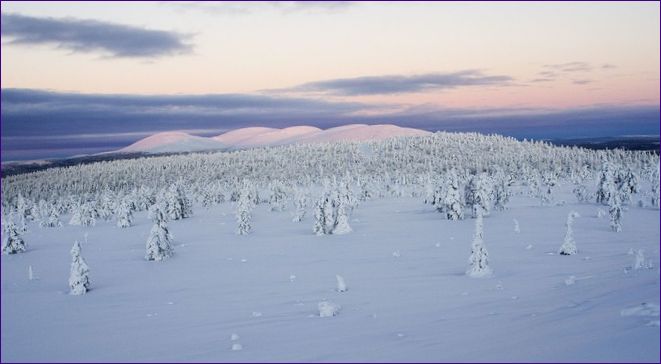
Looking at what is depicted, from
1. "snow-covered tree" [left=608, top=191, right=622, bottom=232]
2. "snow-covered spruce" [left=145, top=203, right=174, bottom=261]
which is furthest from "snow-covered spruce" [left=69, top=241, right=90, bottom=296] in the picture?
"snow-covered tree" [left=608, top=191, right=622, bottom=232]

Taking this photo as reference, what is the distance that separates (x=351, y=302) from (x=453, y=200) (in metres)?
45.5

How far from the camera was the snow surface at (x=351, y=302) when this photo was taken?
12.3m

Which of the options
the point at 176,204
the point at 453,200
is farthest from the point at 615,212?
the point at 176,204

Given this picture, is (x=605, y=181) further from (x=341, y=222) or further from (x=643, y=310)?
(x=643, y=310)

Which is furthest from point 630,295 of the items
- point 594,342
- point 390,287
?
point 390,287

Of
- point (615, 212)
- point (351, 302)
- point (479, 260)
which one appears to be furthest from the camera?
point (615, 212)

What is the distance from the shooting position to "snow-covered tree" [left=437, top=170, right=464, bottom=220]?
64.2 metres

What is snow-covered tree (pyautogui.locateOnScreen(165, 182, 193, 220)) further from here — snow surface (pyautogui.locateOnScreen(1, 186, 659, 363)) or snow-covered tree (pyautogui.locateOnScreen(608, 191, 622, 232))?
snow-covered tree (pyautogui.locateOnScreen(608, 191, 622, 232))

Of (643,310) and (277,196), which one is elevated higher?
(643,310)

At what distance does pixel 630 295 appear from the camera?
13.6 metres

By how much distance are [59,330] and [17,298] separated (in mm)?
11797

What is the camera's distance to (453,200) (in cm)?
6456

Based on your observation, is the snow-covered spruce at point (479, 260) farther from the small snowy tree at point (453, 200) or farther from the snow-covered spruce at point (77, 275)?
the small snowy tree at point (453, 200)

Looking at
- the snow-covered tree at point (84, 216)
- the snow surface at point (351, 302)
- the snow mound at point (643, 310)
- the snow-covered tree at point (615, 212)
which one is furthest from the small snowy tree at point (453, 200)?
the snow-covered tree at point (84, 216)
